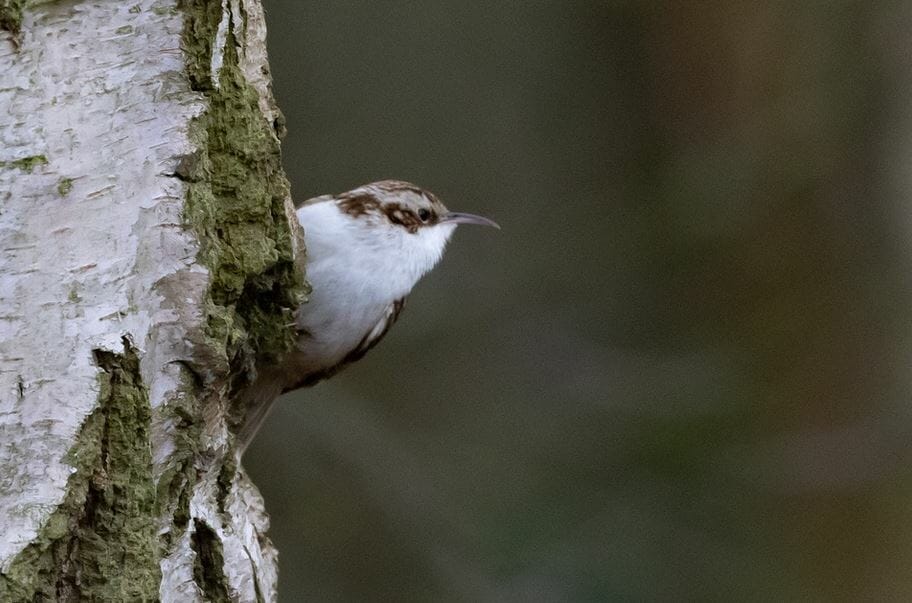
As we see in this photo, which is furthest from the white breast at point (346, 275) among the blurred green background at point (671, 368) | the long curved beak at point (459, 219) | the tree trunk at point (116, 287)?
the blurred green background at point (671, 368)

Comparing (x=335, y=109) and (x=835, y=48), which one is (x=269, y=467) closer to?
(x=335, y=109)

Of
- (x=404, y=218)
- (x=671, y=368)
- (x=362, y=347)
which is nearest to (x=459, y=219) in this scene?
(x=404, y=218)

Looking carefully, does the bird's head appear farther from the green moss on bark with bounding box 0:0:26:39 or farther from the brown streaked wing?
the green moss on bark with bounding box 0:0:26:39

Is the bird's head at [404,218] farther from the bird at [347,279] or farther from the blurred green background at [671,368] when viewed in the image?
the blurred green background at [671,368]

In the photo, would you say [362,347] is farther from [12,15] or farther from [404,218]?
[12,15]

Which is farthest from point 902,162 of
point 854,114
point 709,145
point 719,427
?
point 719,427
